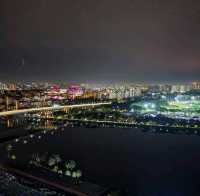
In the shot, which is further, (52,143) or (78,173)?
(52,143)

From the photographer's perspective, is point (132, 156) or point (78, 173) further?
point (132, 156)

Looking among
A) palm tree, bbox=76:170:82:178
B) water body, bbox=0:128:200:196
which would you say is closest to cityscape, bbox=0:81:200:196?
palm tree, bbox=76:170:82:178

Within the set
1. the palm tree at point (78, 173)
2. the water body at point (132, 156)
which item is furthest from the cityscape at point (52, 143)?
the water body at point (132, 156)

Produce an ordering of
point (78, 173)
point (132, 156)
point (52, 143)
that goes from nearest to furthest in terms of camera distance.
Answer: point (78, 173) < point (132, 156) < point (52, 143)

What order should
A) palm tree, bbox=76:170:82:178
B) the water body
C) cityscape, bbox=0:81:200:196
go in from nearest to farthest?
1. cityscape, bbox=0:81:200:196
2. the water body
3. palm tree, bbox=76:170:82:178

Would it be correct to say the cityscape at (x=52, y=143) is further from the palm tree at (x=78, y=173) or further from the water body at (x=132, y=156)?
the water body at (x=132, y=156)

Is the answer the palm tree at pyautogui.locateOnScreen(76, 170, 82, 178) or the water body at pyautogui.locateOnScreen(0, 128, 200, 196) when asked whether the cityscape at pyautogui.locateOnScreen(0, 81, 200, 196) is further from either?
the water body at pyautogui.locateOnScreen(0, 128, 200, 196)

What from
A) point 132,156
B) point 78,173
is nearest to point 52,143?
point 132,156

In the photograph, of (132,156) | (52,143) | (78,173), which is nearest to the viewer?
(78,173)

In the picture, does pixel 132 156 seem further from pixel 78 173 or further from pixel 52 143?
pixel 52 143
